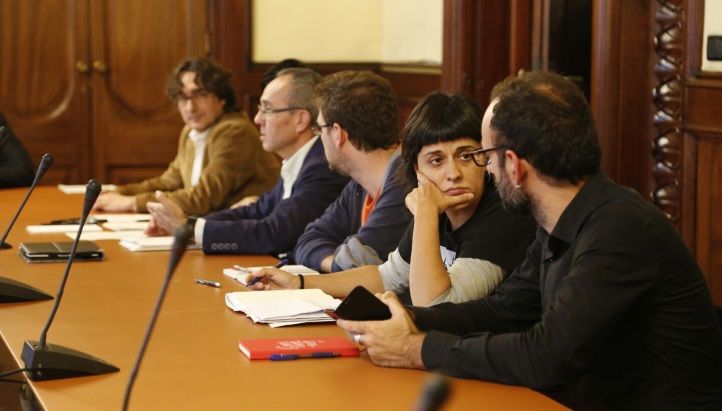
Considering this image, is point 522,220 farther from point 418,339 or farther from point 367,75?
point 367,75

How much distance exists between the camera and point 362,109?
3498 mm

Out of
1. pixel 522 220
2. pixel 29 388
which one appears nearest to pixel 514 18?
pixel 522 220

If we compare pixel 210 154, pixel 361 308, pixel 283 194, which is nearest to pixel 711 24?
pixel 283 194

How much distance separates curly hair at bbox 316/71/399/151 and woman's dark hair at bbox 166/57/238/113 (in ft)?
5.30

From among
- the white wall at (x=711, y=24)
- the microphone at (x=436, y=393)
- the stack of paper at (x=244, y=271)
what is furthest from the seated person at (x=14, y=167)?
the microphone at (x=436, y=393)

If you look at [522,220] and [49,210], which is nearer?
[522,220]

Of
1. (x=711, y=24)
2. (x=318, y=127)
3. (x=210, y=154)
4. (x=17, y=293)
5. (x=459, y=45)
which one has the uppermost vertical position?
(x=711, y=24)

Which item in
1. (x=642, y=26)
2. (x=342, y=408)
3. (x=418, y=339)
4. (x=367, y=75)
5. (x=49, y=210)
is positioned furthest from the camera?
(x=49, y=210)

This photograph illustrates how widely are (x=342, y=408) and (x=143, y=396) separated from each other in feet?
1.19

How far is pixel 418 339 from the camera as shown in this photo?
2234 mm

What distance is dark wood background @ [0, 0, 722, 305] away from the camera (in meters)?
3.85

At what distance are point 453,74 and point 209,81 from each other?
43.3 inches

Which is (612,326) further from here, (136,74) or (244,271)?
(136,74)

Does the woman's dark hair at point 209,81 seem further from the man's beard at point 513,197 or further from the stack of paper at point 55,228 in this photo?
the man's beard at point 513,197
